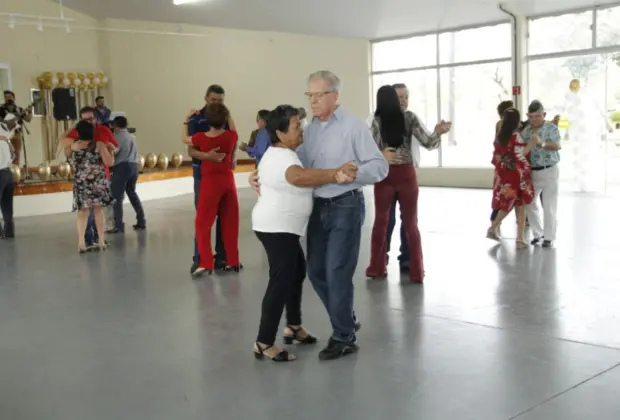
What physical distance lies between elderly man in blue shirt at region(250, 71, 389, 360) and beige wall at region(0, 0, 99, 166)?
10.3 m

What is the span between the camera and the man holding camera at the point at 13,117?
9383 mm

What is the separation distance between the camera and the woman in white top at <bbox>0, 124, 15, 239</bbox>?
8.53 metres

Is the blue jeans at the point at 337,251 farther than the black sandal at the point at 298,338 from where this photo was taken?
No

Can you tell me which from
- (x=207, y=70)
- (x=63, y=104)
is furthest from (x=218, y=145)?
(x=207, y=70)

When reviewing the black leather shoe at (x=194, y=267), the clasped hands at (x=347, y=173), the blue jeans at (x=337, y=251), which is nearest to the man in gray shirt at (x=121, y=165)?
the black leather shoe at (x=194, y=267)

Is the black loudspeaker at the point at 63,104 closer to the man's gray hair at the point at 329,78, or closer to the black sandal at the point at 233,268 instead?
the black sandal at the point at 233,268

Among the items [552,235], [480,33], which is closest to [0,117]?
[552,235]

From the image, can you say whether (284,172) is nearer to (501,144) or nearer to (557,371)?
(557,371)

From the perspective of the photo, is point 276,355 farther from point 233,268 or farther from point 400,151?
point 233,268

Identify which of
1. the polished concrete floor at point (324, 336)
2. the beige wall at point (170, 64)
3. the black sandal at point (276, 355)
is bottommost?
the polished concrete floor at point (324, 336)

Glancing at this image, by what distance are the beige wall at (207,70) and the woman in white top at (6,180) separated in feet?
16.5

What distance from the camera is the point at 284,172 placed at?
143 inches

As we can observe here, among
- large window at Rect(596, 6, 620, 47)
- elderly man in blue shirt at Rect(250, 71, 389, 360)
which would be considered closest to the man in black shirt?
elderly man in blue shirt at Rect(250, 71, 389, 360)

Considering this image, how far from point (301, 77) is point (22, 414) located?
13407 millimetres
